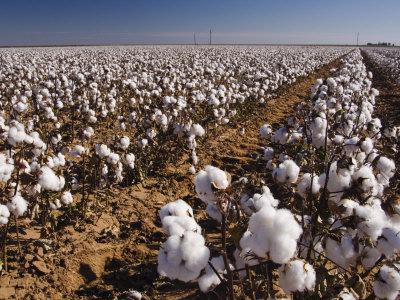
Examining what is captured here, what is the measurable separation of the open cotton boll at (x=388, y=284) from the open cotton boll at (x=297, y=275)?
62cm

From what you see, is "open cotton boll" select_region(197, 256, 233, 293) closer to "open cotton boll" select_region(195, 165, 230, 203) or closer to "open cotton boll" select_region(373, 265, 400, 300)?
"open cotton boll" select_region(195, 165, 230, 203)

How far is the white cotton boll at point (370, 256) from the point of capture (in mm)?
2725

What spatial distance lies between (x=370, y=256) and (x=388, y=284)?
0.77 feet

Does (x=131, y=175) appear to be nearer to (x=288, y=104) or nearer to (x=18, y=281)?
(x=18, y=281)

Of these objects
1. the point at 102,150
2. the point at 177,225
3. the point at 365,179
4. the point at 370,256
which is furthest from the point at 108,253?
the point at 365,179

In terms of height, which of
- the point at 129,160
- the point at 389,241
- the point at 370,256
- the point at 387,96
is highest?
the point at 389,241

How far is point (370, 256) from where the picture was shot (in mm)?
2730

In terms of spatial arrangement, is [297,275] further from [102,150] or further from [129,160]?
[129,160]

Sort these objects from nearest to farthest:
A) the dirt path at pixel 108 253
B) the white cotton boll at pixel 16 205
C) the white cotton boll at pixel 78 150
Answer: the white cotton boll at pixel 16 205, the dirt path at pixel 108 253, the white cotton boll at pixel 78 150

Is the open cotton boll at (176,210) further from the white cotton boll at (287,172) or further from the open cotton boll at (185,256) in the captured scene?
the white cotton boll at (287,172)

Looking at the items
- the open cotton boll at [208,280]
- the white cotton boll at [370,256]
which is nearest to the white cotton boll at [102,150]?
the open cotton boll at [208,280]

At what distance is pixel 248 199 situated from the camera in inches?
110

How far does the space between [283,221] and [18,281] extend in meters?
3.51

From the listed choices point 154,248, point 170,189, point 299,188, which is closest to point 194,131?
point 170,189
